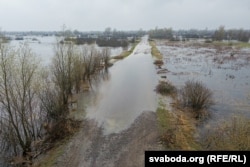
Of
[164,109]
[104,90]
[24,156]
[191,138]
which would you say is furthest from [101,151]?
[104,90]

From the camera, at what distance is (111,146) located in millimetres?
19516

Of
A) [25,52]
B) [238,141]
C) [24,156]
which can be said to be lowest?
[24,156]

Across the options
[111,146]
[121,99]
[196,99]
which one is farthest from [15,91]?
[196,99]

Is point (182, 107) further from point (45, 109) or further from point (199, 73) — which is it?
point (199, 73)

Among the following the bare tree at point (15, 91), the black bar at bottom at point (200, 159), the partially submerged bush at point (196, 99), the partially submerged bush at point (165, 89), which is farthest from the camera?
the partially submerged bush at point (165, 89)

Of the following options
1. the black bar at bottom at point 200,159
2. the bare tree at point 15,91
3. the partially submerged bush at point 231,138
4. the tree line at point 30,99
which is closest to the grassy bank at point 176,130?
the partially submerged bush at point 231,138

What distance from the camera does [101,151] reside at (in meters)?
18.7

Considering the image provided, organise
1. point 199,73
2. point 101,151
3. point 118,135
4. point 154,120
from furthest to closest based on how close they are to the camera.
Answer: point 199,73, point 154,120, point 118,135, point 101,151

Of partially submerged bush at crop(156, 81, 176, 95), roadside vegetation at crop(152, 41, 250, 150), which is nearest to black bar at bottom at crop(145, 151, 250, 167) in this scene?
roadside vegetation at crop(152, 41, 250, 150)

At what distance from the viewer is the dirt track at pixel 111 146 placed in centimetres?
1717

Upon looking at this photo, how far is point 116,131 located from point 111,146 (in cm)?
298

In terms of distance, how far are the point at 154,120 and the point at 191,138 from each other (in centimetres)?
472

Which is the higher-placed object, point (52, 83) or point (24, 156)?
point (52, 83)

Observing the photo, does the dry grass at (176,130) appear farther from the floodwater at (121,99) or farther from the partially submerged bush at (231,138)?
the floodwater at (121,99)
